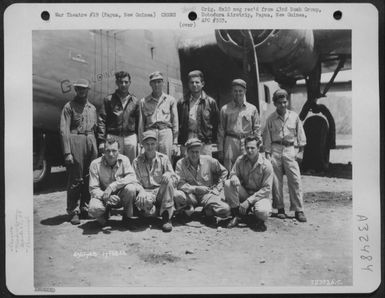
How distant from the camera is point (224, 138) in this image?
2.80 metres

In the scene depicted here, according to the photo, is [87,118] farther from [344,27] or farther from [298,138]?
[344,27]

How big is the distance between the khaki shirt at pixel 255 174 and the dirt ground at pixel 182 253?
0.25 m

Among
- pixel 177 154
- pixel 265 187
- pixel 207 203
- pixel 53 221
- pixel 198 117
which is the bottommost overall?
pixel 53 221

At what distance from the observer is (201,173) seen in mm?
2721

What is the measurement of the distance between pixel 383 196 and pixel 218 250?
1.21m

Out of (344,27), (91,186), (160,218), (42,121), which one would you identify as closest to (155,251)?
(160,218)

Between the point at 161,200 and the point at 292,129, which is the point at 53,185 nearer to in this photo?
the point at 161,200

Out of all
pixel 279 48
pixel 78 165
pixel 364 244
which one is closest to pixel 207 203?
pixel 78 165

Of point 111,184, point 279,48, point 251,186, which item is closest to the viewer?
point 111,184

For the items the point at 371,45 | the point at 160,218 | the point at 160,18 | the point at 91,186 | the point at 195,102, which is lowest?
the point at 160,218

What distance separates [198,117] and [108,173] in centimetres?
73

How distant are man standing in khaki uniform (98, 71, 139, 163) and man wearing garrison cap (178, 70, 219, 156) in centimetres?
33

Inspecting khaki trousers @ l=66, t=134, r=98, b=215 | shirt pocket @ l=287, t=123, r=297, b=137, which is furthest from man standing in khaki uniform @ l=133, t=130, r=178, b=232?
shirt pocket @ l=287, t=123, r=297, b=137

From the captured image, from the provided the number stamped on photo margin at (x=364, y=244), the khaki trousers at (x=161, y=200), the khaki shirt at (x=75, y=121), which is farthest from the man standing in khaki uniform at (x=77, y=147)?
the number stamped on photo margin at (x=364, y=244)
